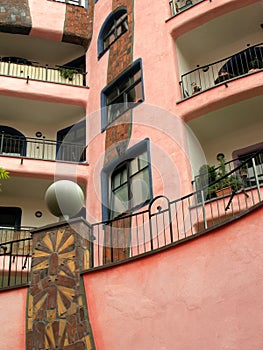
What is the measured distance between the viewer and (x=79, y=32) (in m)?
18.4

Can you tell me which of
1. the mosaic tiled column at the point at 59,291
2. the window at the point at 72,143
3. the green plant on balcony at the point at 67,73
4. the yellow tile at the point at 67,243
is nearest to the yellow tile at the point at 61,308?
the mosaic tiled column at the point at 59,291

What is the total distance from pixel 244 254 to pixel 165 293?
149cm

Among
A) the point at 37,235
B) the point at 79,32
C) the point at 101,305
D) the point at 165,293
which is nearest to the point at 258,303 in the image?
the point at 165,293

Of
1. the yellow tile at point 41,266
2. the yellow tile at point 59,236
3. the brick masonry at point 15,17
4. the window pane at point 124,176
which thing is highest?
the brick masonry at point 15,17

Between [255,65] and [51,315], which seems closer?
[51,315]

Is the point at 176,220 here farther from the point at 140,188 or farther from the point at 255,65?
the point at 255,65

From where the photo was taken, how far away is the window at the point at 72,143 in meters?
16.5

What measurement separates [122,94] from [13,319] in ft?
26.5

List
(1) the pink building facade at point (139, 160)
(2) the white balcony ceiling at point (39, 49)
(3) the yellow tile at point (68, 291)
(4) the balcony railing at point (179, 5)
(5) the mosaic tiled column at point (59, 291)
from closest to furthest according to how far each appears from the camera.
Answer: (1) the pink building facade at point (139, 160) < (5) the mosaic tiled column at point (59, 291) < (3) the yellow tile at point (68, 291) < (4) the balcony railing at point (179, 5) < (2) the white balcony ceiling at point (39, 49)

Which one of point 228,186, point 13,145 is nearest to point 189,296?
point 228,186

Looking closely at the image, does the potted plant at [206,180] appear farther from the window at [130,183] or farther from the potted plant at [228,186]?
the window at [130,183]

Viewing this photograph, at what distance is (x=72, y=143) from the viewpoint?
56.3 feet

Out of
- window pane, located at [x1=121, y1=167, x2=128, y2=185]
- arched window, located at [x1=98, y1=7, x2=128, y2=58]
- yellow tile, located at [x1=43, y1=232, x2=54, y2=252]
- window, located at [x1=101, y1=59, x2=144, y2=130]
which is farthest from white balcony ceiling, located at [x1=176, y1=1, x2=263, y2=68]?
yellow tile, located at [x1=43, y1=232, x2=54, y2=252]

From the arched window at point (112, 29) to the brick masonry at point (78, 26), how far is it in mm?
1198
